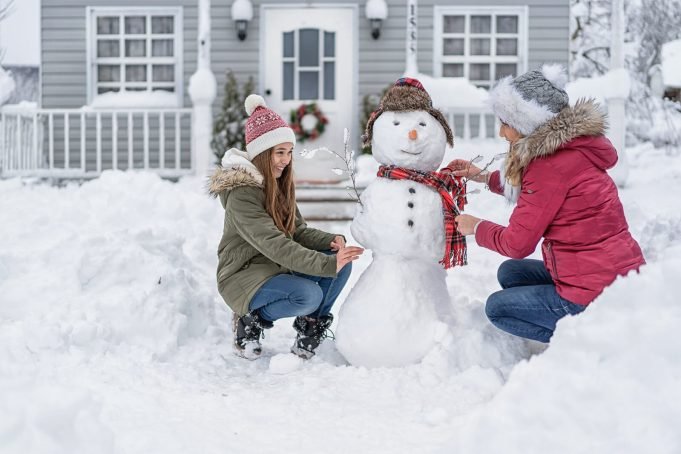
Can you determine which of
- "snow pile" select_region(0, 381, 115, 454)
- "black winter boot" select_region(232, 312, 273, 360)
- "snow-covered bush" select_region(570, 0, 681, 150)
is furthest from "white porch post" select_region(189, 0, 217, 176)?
"snow-covered bush" select_region(570, 0, 681, 150)

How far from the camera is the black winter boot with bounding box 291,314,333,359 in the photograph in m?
3.53

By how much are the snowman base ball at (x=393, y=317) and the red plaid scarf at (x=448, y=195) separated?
6.5 inches

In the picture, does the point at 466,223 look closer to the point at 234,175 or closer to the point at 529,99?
the point at 529,99

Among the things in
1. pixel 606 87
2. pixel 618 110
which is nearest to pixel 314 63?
pixel 606 87

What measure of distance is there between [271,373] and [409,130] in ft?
4.31

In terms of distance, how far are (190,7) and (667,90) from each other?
666 cm

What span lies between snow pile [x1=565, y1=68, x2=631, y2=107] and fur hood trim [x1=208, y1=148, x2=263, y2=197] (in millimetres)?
5291

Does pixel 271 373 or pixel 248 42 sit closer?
pixel 271 373

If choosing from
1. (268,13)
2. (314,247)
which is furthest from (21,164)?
(314,247)

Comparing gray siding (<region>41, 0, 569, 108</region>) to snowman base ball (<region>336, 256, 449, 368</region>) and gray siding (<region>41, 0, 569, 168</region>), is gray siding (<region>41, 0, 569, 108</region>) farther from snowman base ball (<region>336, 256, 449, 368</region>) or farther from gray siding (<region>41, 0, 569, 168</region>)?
snowman base ball (<region>336, 256, 449, 368</region>)

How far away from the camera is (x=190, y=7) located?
30.9 feet

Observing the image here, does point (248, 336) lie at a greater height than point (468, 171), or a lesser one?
lesser

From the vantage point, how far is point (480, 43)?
9438 millimetres

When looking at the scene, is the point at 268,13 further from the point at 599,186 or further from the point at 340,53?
the point at 599,186
